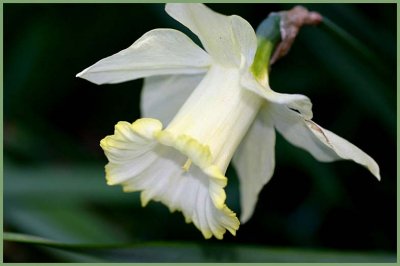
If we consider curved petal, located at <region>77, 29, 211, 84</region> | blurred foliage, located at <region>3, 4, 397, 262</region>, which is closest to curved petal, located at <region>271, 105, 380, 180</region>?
curved petal, located at <region>77, 29, 211, 84</region>

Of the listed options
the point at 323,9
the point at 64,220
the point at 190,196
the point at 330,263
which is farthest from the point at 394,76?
the point at 64,220

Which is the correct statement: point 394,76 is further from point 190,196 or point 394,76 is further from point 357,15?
point 190,196

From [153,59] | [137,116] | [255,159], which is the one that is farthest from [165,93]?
[137,116]

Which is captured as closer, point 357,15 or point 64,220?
point 357,15

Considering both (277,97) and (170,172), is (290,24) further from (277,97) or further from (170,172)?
(170,172)

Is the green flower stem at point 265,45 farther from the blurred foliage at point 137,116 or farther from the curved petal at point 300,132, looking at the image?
the blurred foliage at point 137,116

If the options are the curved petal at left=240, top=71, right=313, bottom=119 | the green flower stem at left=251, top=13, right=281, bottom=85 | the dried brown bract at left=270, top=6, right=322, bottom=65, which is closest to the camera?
the curved petal at left=240, top=71, right=313, bottom=119

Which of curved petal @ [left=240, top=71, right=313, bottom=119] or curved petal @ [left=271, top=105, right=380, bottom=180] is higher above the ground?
curved petal @ [left=240, top=71, right=313, bottom=119]

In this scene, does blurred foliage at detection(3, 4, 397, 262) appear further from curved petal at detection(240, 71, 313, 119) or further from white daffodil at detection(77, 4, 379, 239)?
curved petal at detection(240, 71, 313, 119)
